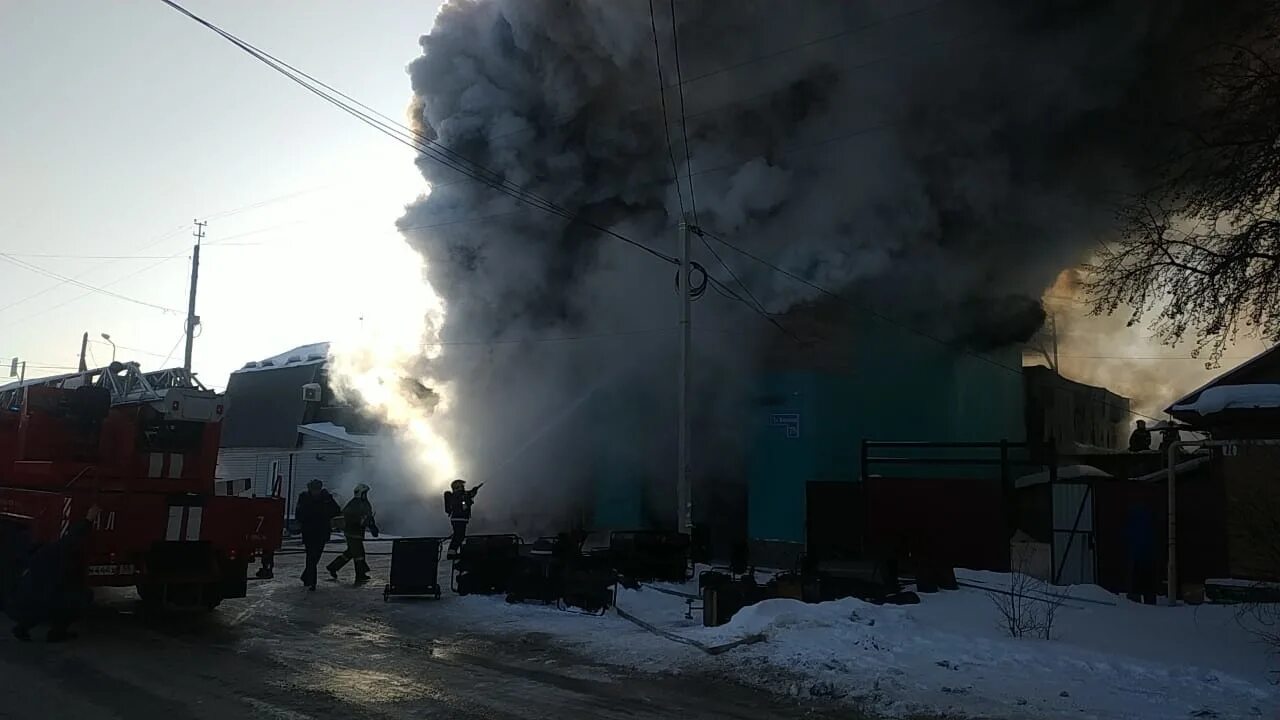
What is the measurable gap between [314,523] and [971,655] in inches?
367

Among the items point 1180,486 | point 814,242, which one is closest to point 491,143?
point 814,242

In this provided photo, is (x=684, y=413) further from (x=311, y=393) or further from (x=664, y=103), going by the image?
(x=311, y=393)

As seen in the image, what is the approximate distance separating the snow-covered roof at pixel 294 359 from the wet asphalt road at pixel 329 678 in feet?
95.9

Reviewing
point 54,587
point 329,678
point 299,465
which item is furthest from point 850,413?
point 299,465

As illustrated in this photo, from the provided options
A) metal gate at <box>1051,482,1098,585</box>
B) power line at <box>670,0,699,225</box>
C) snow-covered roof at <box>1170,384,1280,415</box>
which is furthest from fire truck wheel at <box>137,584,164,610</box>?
snow-covered roof at <box>1170,384,1280,415</box>

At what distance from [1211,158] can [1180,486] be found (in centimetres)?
429

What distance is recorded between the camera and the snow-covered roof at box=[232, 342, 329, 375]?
127 feet

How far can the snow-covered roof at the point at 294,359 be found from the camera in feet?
127

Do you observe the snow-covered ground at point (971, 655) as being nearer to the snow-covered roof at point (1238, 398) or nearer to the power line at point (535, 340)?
the snow-covered roof at point (1238, 398)

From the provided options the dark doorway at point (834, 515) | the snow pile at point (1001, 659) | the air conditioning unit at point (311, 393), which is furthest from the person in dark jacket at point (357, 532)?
the air conditioning unit at point (311, 393)

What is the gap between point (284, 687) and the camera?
274 inches

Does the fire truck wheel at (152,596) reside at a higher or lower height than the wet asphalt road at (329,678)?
higher

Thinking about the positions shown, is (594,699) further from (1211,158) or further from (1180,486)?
(1180,486)

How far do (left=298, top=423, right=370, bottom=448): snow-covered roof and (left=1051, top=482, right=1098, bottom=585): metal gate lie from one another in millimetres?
24597
